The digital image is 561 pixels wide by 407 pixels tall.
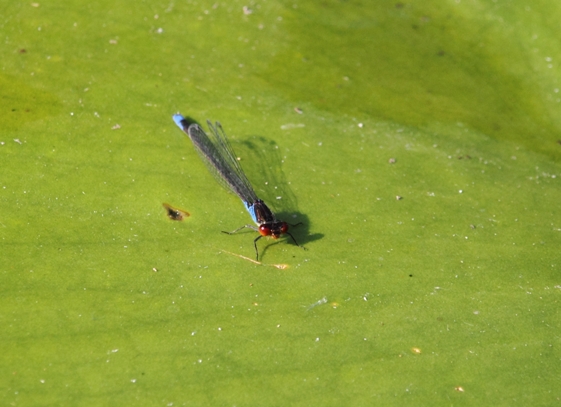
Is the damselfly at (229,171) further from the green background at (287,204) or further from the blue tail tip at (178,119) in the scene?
the green background at (287,204)

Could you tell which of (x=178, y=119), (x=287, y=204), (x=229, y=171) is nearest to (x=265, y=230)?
(x=287, y=204)

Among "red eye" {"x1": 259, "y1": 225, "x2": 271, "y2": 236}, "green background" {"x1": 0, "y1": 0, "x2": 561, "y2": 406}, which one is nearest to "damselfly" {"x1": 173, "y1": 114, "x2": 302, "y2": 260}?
"red eye" {"x1": 259, "y1": 225, "x2": 271, "y2": 236}

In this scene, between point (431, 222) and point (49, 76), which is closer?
point (431, 222)

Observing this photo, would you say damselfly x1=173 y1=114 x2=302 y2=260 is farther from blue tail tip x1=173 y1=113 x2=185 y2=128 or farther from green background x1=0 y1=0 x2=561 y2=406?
green background x1=0 y1=0 x2=561 y2=406

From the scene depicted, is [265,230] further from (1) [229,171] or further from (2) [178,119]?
(2) [178,119]


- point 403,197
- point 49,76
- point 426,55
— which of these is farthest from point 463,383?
point 49,76

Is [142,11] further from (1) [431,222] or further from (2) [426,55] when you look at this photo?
(1) [431,222]
